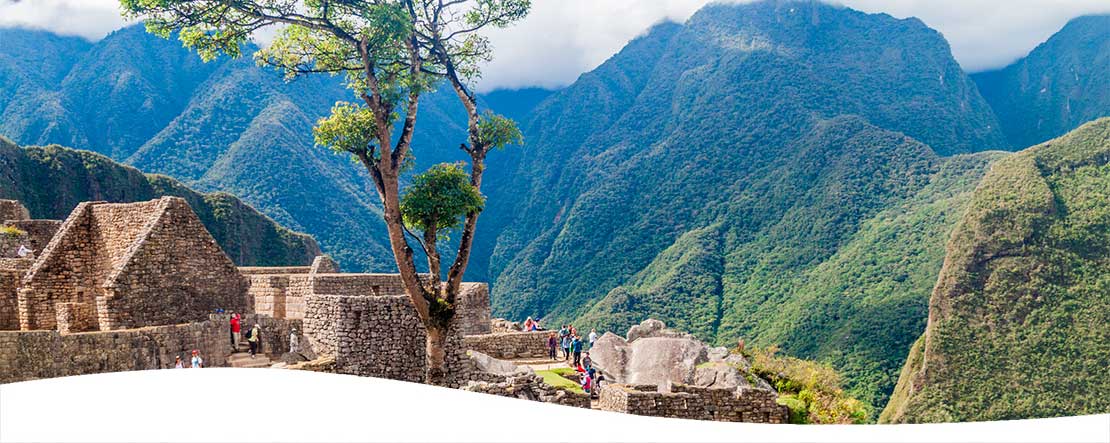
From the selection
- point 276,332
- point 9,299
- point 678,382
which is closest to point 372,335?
point 276,332

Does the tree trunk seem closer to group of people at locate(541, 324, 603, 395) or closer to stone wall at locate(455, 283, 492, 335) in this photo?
group of people at locate(541, 324, 603, 395)

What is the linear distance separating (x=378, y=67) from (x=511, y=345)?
844 centimetres

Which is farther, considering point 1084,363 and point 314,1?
point 1084,363

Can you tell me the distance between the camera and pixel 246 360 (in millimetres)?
13109

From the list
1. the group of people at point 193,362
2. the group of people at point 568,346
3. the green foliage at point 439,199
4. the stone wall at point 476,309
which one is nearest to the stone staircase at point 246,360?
the group of people at point 193,362

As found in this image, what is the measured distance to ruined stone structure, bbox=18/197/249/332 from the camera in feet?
41.4

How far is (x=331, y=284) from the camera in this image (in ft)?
53.1

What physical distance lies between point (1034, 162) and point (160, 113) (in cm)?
7187

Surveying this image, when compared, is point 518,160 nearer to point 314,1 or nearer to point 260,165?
point 260,165

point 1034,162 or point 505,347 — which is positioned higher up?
point 1034,162

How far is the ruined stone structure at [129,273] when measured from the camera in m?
12.6

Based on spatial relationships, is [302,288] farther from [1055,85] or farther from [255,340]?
[1055,85]

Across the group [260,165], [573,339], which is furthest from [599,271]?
[573,339]

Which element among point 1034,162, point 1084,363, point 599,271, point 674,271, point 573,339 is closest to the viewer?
point 573,339
